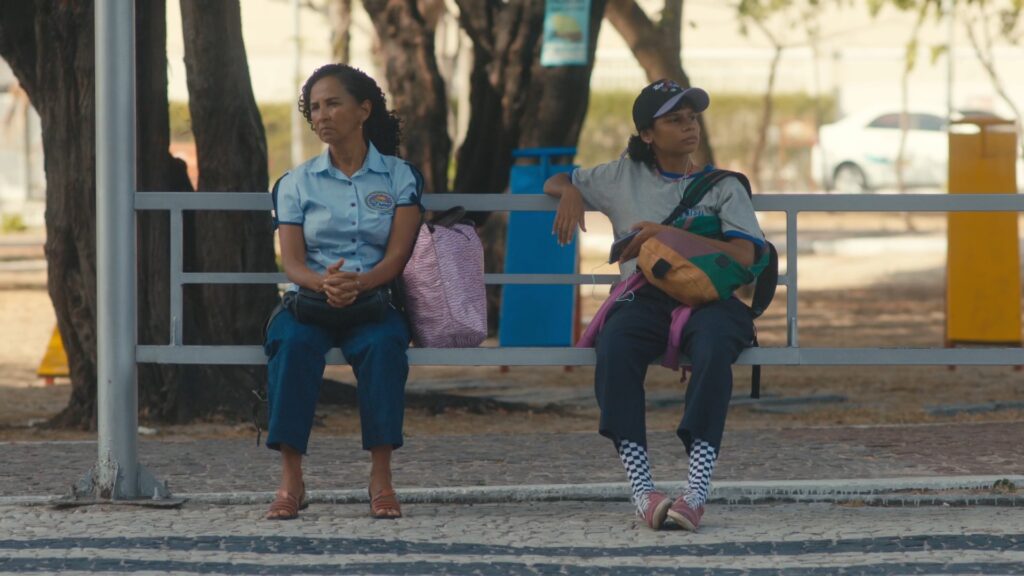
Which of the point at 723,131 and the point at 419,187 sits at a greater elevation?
the point at 723,131

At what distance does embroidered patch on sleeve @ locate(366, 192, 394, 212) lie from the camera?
19.6 feet

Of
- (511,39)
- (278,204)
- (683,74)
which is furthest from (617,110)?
(278,204)

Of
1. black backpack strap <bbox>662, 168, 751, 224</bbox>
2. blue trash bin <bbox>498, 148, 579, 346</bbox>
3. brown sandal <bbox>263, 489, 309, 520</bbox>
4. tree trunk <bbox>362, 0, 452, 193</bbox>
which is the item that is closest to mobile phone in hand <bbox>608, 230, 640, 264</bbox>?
black backpack strap <bbox>662, 168, 751, 224</bbox>

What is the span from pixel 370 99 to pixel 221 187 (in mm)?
2780

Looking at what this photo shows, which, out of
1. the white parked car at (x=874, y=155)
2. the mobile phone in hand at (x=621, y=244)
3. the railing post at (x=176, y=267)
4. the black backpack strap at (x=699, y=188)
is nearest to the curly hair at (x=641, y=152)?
the black backpack strap at (x=699, y=188)

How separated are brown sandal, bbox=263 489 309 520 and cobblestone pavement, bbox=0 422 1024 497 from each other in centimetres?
74

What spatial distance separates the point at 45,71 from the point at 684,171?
3.43m

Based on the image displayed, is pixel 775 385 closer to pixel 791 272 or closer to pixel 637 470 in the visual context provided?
pixel 791 272

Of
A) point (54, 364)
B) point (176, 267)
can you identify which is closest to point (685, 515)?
point (176, 267)

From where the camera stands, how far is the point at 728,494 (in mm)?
6195

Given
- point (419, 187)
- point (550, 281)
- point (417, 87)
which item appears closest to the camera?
point (419, 187)

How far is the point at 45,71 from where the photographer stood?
331 inches

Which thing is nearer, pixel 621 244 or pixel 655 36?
pixel 621 244

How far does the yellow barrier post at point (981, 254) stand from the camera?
11.3 m
